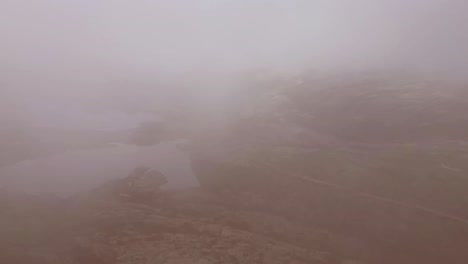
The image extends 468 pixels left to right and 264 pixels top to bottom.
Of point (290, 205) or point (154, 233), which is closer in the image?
point (154, 233)

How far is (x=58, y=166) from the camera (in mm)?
46281

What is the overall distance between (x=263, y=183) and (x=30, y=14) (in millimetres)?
90408

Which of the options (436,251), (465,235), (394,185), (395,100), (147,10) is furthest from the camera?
(147,10)

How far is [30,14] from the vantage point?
114250mm

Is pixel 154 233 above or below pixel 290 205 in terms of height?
below

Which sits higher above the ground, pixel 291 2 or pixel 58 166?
pixel 291 2

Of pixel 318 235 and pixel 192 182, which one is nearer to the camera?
pixel 318 235

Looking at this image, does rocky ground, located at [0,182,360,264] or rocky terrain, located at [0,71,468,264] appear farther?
rocky terrain, located at [0,71,468,264]

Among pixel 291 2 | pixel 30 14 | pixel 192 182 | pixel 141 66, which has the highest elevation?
pixel 291 2

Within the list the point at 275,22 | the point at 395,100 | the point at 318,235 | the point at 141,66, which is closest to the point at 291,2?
the point at 275,22

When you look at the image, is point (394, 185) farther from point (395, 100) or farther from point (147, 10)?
point (147, 10)

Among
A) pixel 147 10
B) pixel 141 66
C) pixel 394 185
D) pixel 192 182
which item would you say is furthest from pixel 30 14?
pixel 394 185

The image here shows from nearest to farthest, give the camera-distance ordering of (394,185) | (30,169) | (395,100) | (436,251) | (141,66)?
1. (436,251)
2. (394,185)
3. (30,169)
4. (395,100)
5. (141,66)

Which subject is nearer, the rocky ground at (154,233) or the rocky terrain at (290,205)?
the rocky ground at (154,233)
